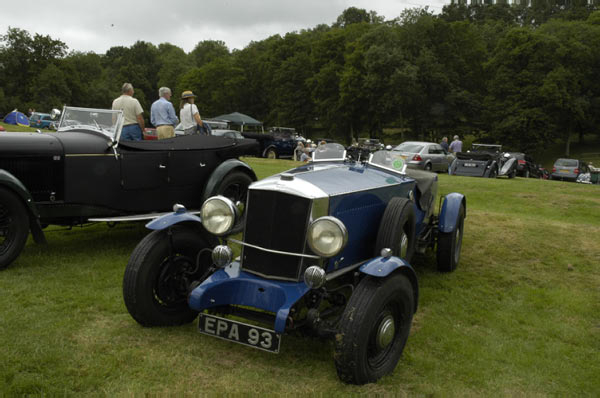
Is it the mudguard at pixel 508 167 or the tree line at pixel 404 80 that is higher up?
the tree line at pixel 404 80

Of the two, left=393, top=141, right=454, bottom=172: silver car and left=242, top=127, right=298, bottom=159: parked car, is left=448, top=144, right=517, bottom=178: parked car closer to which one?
left=393, top=141, right=454, bottom=172: silver car

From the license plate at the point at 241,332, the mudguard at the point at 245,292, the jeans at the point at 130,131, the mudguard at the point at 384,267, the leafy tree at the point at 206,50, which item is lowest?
the license plate at the point at 241,332

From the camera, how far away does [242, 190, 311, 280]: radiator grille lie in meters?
3.95

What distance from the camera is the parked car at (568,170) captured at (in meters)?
27.0

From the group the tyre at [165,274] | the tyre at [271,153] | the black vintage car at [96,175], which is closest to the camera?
the tyre at [165,274]

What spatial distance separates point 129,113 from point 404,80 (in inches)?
1526

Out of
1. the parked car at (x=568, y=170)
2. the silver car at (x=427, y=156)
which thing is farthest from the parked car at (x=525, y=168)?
the silver car at (x=427, y=156)

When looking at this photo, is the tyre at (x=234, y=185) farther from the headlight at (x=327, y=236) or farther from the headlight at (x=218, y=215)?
the headlight at (x=327, y=236)

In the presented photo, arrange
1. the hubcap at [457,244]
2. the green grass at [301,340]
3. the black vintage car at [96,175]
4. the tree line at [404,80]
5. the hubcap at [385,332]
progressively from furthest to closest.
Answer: the tree line at [404,80]
the hubcap at [457,244]
the black vintage car at [96,175]
the hubcap at [385,332]
the green grass at [301,340]

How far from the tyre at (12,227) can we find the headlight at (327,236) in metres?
3.67

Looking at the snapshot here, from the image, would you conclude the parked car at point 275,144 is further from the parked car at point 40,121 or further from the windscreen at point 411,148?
the parked car at point 40,121

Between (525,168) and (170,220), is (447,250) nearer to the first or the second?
(170,220)

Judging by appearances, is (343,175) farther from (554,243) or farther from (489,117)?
(489,117)

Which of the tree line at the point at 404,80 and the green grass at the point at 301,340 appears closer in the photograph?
the green grass at the point at 301,340
